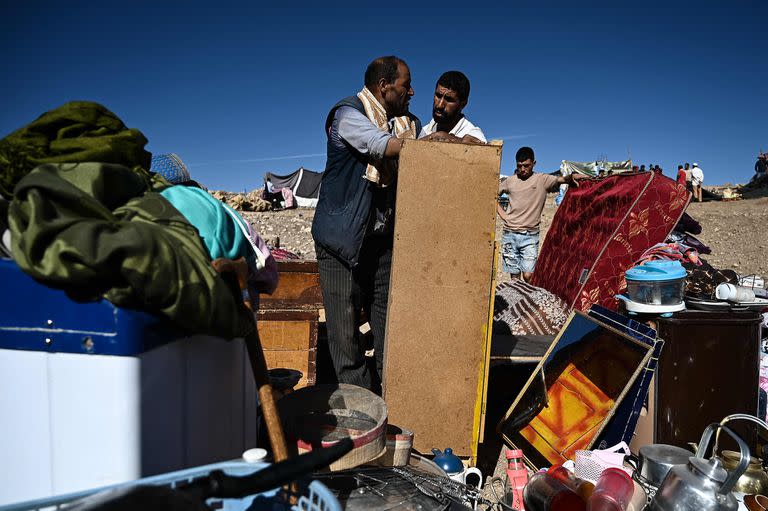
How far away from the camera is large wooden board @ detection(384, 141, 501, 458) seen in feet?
8.41

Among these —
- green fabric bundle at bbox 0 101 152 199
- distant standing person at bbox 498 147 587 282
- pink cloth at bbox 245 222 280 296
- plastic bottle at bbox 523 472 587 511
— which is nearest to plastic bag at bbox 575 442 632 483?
plastic bottle at bbox 523 472 587 511

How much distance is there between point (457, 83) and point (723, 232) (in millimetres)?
15581

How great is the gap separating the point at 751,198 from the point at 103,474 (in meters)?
28.0

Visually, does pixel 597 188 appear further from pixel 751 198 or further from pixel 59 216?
pixel 751 198

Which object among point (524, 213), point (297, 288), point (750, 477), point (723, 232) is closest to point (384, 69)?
point (297, 288)

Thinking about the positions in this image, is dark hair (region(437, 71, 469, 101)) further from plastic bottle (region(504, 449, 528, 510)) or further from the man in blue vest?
plastic bottle (region(504, 449, 528, 510))

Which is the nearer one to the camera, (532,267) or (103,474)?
(103,474)

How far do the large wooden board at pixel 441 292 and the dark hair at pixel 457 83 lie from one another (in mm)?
743

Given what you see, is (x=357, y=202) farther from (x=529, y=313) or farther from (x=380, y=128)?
(x=529, y=313)

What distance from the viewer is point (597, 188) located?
5004 mm

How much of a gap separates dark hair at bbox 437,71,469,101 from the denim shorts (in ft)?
12.0

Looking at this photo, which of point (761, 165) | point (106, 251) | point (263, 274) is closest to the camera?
point (106, 251)

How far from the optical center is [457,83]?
3.12m

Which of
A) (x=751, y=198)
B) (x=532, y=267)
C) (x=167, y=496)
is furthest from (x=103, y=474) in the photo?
(x=751, y=198)
